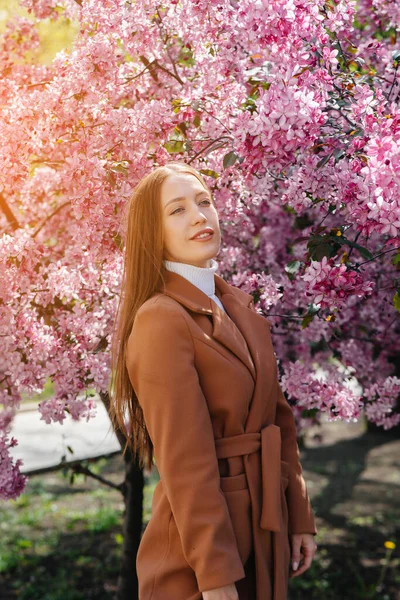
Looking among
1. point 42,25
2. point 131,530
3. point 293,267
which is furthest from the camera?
point 42,25

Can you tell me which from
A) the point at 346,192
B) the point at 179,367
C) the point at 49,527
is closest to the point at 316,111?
the point at 346,192

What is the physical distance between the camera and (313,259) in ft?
8.07

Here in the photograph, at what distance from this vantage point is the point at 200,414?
192 cm

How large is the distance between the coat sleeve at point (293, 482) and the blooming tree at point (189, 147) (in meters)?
0.40

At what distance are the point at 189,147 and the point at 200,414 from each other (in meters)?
1.35

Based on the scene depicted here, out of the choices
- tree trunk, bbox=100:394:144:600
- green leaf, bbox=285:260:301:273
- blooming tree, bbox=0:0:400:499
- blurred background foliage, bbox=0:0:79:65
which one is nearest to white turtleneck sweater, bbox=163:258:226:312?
blooming tree, bbox=0:0:400:499

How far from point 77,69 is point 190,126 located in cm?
58

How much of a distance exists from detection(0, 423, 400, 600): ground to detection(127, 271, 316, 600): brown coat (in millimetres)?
2428

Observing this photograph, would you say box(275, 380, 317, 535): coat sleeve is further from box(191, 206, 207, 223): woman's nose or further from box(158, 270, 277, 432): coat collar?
box(191, 206, 207, 223): woman's nose

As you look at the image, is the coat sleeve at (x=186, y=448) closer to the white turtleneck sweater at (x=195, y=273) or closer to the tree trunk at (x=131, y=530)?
the white turtleneck sweater at (x=195, y=273)

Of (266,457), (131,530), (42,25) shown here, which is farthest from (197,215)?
(42,25)

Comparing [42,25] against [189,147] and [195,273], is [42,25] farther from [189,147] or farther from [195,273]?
[195,273]

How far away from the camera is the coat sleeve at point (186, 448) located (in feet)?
6.09

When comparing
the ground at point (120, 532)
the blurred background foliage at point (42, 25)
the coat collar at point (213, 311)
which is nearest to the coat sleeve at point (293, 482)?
the coat collar at point (213, 311)
